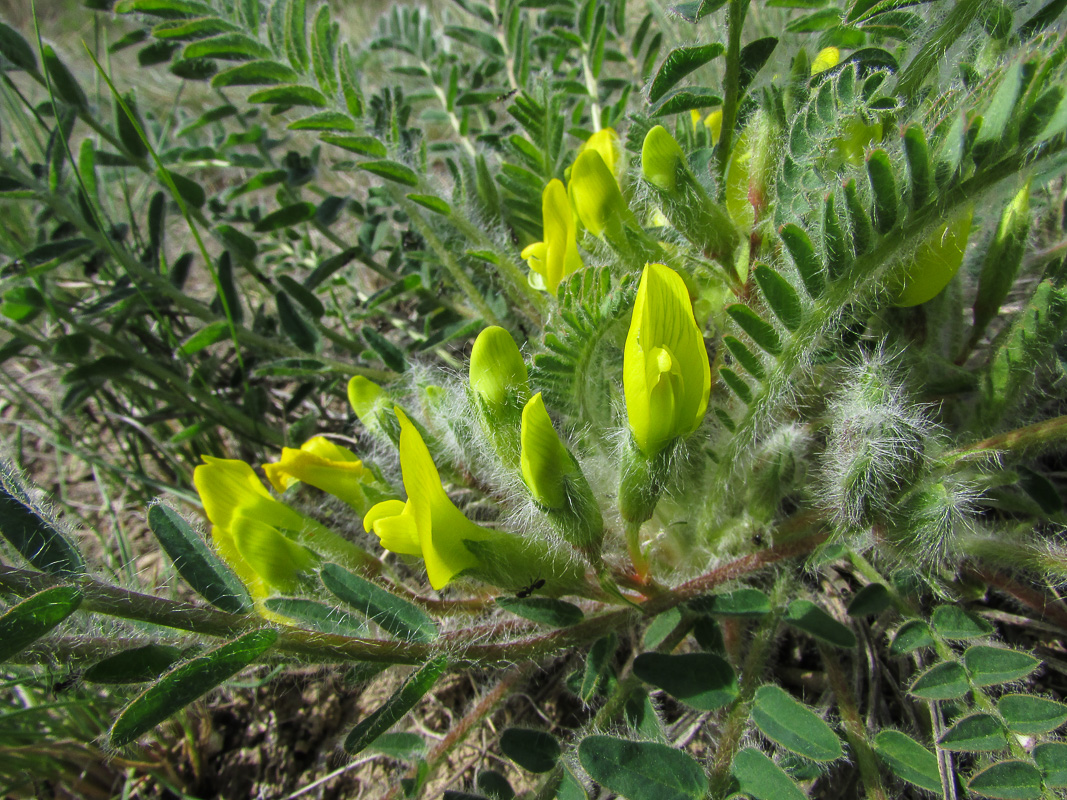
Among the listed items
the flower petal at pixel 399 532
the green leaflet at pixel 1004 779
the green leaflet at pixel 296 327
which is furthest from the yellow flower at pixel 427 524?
the green leaflet at pixel 296 327

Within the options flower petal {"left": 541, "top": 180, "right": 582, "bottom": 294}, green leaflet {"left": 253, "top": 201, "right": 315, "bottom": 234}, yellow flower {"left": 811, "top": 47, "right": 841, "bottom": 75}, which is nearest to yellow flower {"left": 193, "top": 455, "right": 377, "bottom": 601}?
flower petal {"left": 541, "top": 180, "right": 582, "bottom": 294}

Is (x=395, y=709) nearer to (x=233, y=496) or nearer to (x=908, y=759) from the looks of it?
(x=233, y=496)

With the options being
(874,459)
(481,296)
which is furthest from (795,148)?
(481,296)

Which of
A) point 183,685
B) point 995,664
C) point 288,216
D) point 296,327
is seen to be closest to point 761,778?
point 995,664

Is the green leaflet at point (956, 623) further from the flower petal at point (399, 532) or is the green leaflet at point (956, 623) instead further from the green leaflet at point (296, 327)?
the green leaflet at point (296, 327)

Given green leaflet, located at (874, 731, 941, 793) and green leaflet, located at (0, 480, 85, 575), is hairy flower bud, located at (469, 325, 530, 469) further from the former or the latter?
green leaflet, located at (874, 731, 941, 793)

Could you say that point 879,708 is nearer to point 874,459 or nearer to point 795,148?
point 874,459
